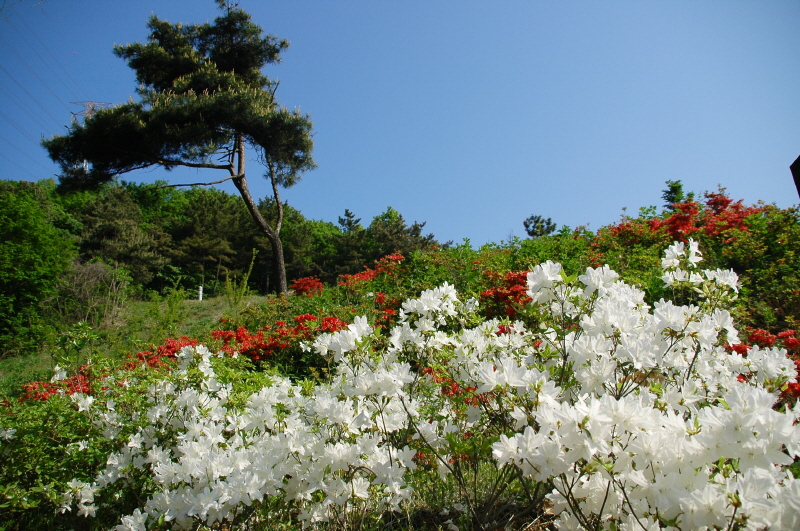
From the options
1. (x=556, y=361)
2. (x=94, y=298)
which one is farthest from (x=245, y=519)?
(x=94, y=298)

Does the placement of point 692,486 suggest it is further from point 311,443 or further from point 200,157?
point 200,157

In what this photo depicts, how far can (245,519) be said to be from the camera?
5.49ft

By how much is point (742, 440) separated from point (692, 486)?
16cm

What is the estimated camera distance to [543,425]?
1.06m

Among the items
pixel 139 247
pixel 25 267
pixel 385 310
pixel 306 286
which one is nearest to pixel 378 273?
pixel 306 286

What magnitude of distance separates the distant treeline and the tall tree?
5.69 meters

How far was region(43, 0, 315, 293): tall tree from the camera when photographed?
31.1 ft

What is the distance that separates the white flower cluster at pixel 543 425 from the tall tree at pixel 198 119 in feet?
28.1

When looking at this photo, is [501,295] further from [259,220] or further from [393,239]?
[393,239]

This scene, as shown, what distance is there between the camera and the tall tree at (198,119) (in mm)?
9484

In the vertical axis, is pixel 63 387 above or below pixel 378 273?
below

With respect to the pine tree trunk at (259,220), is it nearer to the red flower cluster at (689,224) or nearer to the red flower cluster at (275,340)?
the red flower cluster at (275,340)

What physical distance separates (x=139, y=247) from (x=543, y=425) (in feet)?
97.5

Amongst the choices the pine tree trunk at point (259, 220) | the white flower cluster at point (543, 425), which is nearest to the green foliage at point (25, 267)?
the pine tree trunk at point (259, 220)
